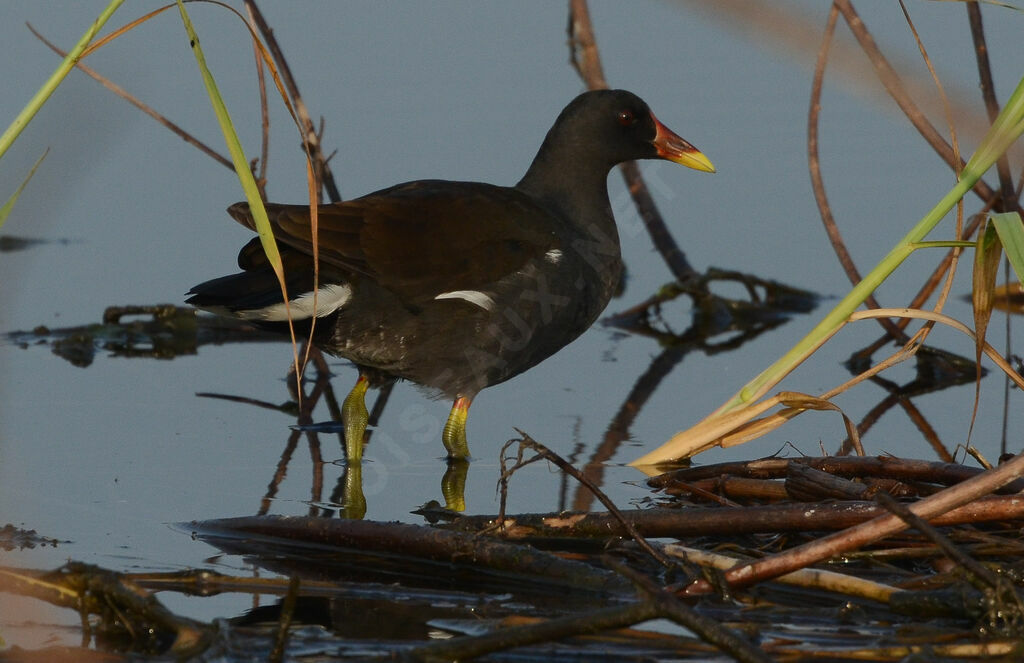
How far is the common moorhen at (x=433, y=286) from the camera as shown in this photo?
3625 millimetres

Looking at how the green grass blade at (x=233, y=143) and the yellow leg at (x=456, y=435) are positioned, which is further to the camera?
the yellow leg at (x=456, y=435)

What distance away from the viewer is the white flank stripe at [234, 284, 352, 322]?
3492 mm

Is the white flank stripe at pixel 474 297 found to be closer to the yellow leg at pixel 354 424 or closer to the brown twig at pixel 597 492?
the yellow leg at pixel 354 424

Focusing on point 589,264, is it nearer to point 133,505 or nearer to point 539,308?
point 539,308

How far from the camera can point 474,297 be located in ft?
12.4

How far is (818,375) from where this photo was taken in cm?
477

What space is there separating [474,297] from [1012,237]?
1816 mm

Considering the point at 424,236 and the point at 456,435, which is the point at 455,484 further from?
the point at 424,236

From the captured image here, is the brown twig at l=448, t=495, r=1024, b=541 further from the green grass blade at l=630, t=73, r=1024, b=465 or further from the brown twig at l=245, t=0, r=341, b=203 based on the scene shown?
the brown twig at l=245, t=0, r=341, b=203

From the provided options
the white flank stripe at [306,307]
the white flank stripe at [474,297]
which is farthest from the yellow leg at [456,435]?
the white flank stripe at [306,307]

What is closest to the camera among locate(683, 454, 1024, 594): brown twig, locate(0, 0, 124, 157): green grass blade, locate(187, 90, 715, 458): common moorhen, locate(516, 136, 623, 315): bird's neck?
locate(0, 0, 124, 157): green grass blade

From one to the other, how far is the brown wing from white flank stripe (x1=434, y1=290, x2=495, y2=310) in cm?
2

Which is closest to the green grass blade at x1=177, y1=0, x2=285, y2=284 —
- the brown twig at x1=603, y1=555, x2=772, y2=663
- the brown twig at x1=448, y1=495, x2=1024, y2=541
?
the brown twig at x1=448, y1=495, x2=1024, y2=541

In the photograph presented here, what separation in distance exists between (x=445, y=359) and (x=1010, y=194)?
1824 millimetres
